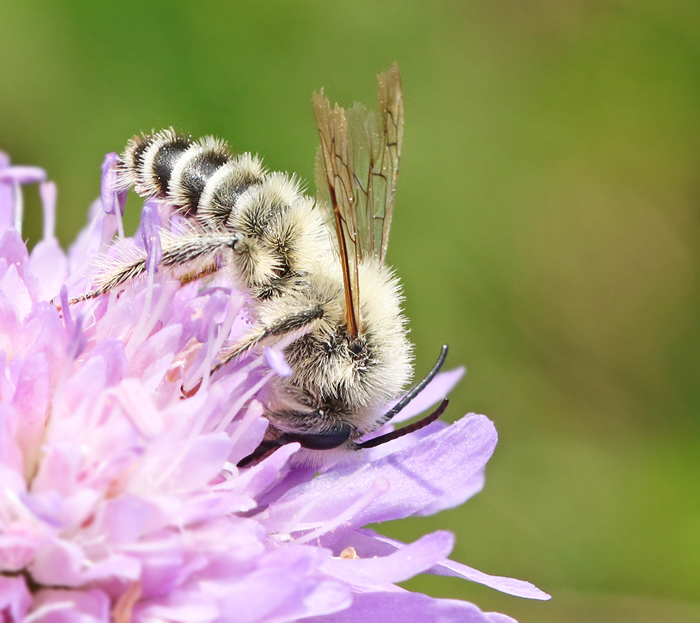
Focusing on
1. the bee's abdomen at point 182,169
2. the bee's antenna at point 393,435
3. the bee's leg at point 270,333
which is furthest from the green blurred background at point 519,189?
the bee's leg at point 270,333

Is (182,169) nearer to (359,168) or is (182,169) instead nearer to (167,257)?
(167,257)

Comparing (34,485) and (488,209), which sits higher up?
(488,209)

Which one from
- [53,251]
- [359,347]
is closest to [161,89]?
[53,251]

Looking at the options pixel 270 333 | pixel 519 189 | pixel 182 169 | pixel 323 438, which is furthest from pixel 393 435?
pixel 519 189

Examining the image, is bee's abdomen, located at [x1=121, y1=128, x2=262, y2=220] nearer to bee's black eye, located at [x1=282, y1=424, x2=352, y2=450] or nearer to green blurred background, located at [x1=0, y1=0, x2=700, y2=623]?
bee's black eye, located at [x1=282, y1=424, x2=352, y2=450]

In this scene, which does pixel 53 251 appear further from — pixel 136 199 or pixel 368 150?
pixel 136 199
